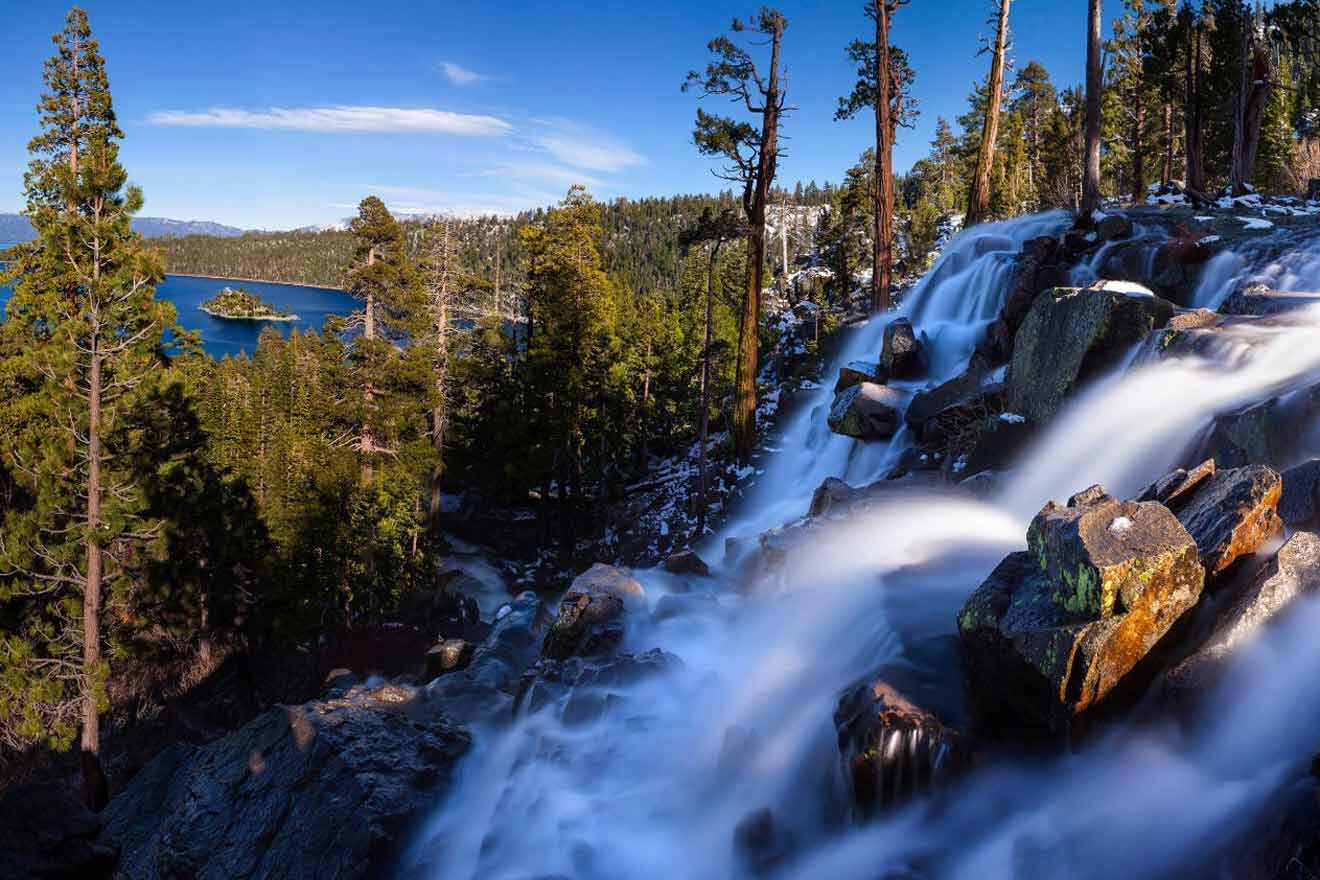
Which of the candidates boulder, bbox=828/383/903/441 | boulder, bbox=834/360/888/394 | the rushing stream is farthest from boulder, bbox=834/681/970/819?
boulder, bbox=834/360/888/394

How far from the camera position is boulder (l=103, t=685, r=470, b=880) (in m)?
7.49

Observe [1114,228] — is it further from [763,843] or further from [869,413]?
[763,843]

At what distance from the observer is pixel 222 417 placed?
149 feet

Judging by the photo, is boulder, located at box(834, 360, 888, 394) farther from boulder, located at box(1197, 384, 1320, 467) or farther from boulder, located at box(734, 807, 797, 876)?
boulder, located at box(734, 807, 797, 876)

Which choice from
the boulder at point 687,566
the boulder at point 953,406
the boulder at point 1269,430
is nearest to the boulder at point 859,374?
the boulder at point 953,406

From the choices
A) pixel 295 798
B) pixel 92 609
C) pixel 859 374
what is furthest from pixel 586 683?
pixel 92 609

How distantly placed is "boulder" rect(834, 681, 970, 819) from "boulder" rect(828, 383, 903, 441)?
31.1 feet

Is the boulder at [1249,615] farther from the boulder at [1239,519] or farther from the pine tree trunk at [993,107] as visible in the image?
the pine tree trunk at [993,107]

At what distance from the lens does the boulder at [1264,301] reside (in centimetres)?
1052

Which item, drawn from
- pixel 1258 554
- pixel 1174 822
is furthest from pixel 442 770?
pixel 1258 554

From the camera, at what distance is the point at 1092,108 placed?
58.0 feet

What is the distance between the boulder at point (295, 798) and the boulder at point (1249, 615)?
24.4ft

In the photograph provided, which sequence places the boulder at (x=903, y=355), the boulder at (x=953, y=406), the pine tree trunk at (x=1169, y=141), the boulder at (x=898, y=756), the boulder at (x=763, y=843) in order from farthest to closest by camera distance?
the pine tree trunk at (x=1169, y=141)
the boulder at (x=903, y=355)
the boulder at (x=953, y=406)
the boulder at (x=763, y=843)
the boulder at (x=898, y=756)

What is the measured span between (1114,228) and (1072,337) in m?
6.34
